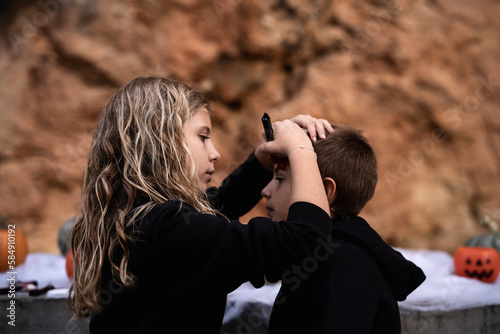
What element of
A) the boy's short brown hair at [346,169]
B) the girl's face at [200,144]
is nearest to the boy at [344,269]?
the boy's short brown hair at [346,169]

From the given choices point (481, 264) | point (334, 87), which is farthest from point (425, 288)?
point (334, 87)

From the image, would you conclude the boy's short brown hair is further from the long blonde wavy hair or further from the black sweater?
the long blonde wavy hair

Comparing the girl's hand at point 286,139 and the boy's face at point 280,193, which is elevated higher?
the girl's hand at point 286,139

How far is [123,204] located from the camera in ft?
3.96

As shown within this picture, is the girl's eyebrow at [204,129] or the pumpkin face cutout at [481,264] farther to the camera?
the pumpkin face cutout at [481,264]

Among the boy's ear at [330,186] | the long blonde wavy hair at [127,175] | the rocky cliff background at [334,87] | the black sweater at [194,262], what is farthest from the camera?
the rocky cliff background at [334,87]

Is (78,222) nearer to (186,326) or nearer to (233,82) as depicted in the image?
(186,326)

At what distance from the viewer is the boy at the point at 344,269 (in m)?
1.09

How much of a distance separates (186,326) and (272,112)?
118 inches

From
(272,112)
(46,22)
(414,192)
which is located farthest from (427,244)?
(46,22)

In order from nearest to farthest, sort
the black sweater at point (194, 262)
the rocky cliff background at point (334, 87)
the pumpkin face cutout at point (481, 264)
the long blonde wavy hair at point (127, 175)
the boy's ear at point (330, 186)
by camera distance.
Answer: the black sweater at point (194, 262) < the long blonde wavy hair at point (127, 175) < the boy's ear at point (330, 186) < the pumpkin face cutout at point (481, 264) < the rocky cliff background at point (334, 87)

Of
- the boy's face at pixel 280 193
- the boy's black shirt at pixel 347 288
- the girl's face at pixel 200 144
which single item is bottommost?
the boy's black shirt at pixel 347 288

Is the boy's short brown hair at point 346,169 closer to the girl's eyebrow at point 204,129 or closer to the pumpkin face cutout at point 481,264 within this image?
the girl's eyebrow at point 204,129

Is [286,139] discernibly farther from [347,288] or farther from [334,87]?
[334,87]
